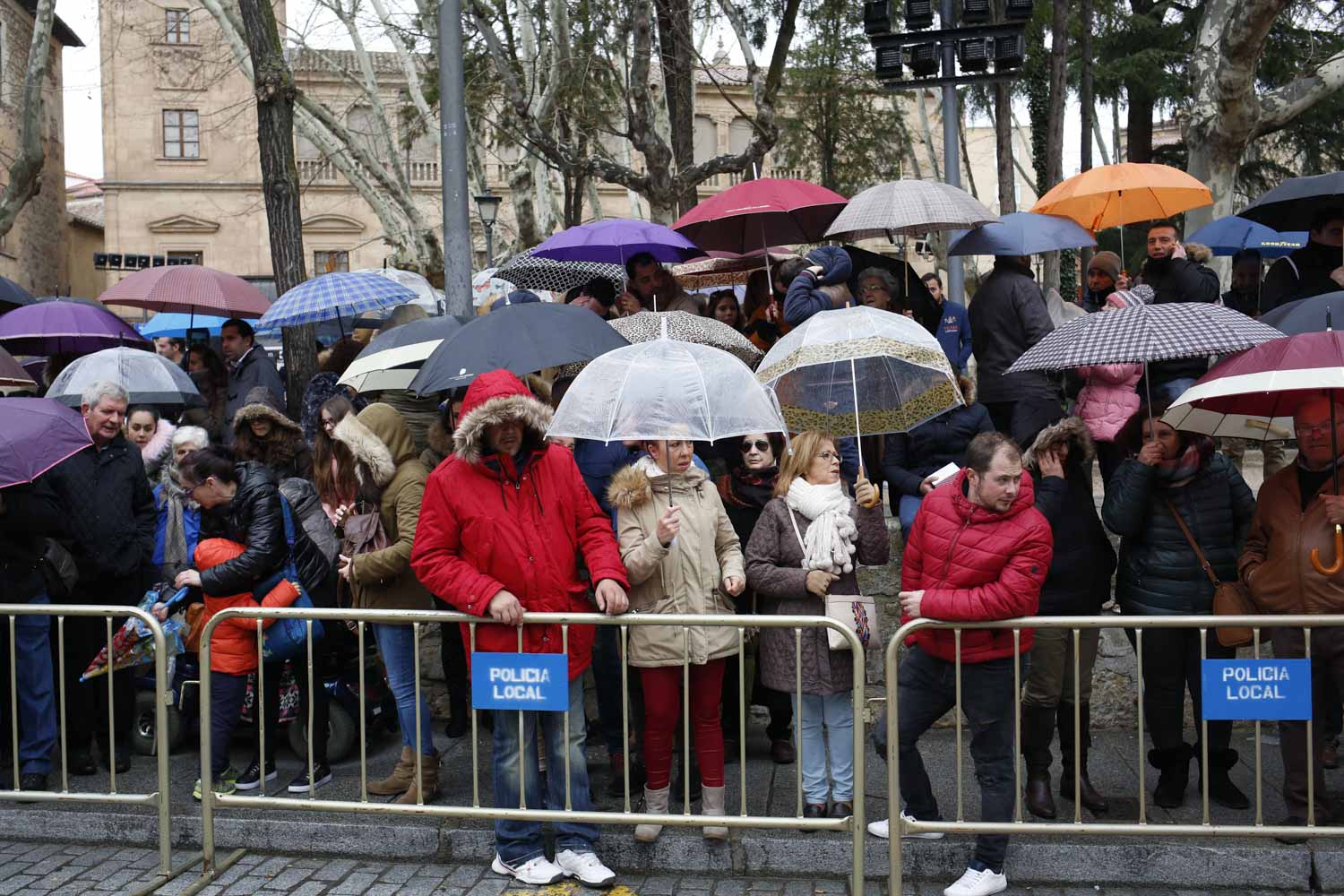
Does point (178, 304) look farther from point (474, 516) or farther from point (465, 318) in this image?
point (474, 516)

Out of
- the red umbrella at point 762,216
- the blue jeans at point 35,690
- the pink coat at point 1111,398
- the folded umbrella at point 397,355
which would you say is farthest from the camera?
the red umbrella at point 762,216

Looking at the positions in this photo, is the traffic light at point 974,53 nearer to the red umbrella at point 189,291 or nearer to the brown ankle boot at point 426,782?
the red umbrella at point 189,291

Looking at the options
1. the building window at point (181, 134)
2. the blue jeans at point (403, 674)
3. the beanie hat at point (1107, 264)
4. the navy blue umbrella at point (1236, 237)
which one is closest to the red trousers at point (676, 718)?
the blue jeans at point (403, 674)

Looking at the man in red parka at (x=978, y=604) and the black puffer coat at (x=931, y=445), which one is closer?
the man in red parka at (x=978, y=604)

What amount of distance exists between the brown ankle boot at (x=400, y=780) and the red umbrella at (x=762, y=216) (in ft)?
13.8

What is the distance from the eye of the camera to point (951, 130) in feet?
36.1

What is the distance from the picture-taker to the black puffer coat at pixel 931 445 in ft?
23.1

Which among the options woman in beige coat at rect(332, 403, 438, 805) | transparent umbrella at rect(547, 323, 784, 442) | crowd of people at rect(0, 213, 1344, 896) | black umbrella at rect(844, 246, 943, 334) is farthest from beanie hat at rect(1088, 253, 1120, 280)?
woman in beige coat at rect(332, 403, 438, 805)

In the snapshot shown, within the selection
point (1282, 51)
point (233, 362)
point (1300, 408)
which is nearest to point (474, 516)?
point (1300, 408)

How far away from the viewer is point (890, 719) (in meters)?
5.27

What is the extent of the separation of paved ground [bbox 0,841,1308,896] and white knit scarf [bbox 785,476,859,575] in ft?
4.38

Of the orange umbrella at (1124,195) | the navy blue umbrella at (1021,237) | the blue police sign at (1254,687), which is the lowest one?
the blue police sign at (1254,687)

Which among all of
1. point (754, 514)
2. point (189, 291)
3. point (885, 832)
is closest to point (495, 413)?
point (754, 514)

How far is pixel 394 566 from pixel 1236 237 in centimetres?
936
